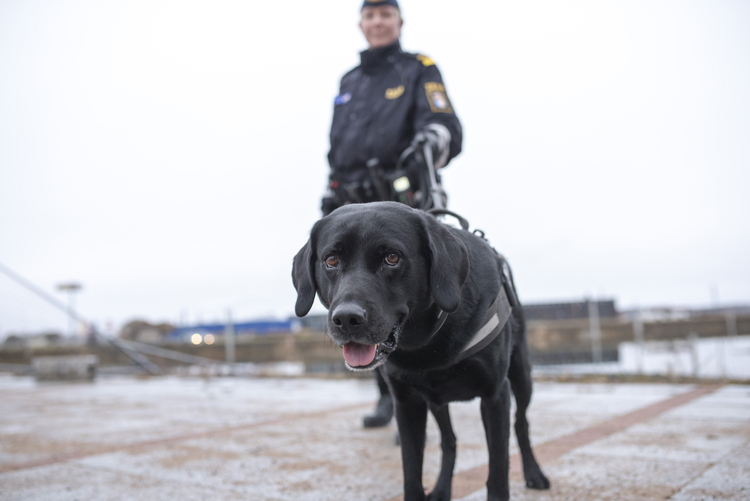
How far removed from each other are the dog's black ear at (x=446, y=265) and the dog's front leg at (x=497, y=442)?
1.38ft

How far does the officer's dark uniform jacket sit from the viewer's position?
10.7 ft

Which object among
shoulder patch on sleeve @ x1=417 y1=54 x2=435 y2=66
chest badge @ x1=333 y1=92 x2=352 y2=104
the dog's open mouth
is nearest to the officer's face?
shoulder patch on sleeve @ x1=417 y1=54 x2=435 y2=66

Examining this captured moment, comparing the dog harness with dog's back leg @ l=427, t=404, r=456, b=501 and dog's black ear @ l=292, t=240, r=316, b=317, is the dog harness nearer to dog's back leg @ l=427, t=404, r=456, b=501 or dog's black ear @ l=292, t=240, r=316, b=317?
dog's back leg @ l=427, t=404, r=456, b=501

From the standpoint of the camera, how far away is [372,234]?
164cm

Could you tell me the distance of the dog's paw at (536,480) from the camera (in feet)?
7.08

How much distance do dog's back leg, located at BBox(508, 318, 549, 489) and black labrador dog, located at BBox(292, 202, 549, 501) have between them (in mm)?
311

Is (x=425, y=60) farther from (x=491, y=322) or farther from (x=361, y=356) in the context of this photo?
(x=361, y=356)

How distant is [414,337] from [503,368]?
0.37 meters

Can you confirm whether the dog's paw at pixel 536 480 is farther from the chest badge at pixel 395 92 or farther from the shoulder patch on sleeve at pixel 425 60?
the shoulder patch on sleeve at pixel 425 60

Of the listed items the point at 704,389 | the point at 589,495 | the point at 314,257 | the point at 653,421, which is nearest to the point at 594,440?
the point at 653,421

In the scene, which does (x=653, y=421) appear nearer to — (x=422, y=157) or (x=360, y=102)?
(x=422, y=157)

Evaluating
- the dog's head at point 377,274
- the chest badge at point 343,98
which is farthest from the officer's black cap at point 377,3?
the dog's head at point 377,274

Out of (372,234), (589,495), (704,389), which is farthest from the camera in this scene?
(704,389)

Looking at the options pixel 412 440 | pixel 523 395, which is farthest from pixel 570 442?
pixel 412 440
